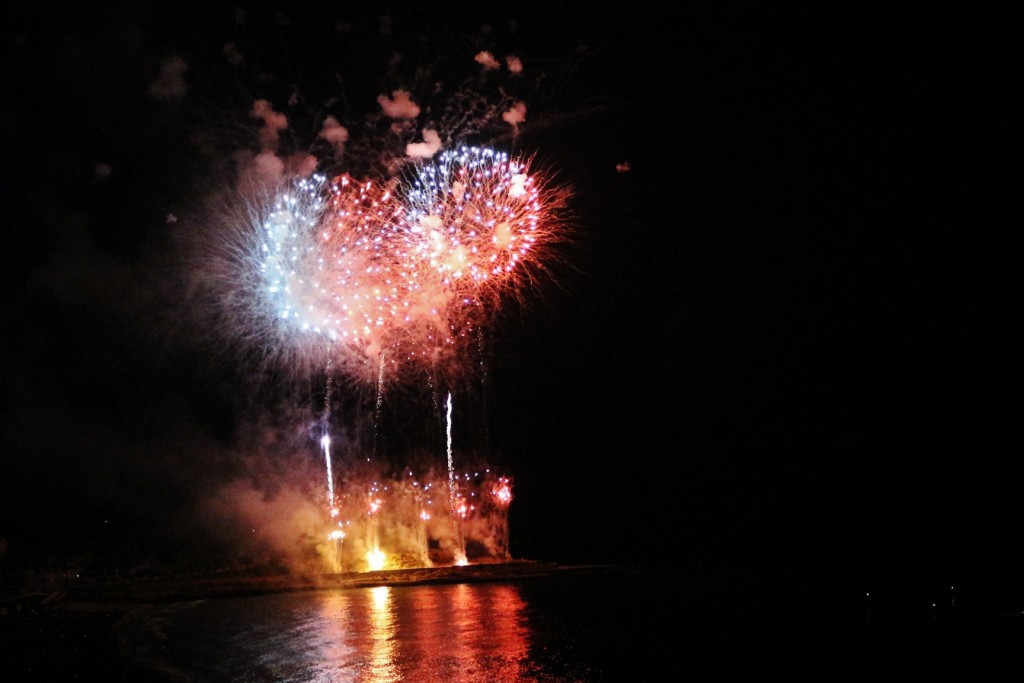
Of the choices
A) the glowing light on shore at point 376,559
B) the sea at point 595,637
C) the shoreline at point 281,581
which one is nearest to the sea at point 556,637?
the sea at point 595,637

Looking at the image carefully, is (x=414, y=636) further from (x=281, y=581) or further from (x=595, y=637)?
(x=281, y=581)

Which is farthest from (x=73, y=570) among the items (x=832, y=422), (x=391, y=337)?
(x=832, y=422)

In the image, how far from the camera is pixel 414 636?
34.4 ft

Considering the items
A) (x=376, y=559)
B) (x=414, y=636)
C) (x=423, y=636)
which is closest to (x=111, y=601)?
(x=376, y=559)

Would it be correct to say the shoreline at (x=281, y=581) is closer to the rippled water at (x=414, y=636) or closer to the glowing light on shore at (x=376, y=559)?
the rippled water at (x=414, y=636)

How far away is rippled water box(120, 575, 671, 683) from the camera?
27.5 feet

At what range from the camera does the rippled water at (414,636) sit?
8.38m

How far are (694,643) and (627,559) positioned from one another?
1228cm

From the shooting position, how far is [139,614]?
14.3 m

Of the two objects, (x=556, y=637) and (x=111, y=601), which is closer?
(x=556, y=637)

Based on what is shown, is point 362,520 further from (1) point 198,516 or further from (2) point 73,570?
(2) point 73,570

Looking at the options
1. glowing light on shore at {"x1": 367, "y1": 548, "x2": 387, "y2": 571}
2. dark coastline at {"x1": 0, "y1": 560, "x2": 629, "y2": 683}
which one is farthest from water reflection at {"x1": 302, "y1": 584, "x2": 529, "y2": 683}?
glowing light on shore at {"x1": 367, "y1": 548, "x2": 387, "y2": 571}

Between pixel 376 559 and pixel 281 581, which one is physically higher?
pixel 376 559

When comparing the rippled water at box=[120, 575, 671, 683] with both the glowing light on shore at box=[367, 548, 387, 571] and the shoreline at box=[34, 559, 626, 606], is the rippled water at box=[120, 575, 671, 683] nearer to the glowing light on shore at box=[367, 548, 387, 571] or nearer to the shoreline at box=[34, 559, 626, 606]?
the shoreline at box=[34, 559, 626, 606]
